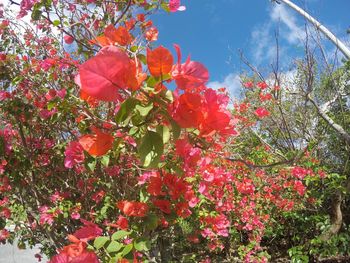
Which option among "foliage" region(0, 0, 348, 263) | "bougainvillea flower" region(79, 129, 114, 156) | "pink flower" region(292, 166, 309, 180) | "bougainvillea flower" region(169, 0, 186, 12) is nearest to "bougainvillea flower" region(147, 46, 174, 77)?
"foliage" region(0, 0, 348, 263)

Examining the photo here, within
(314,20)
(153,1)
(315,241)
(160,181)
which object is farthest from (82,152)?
(314,20)

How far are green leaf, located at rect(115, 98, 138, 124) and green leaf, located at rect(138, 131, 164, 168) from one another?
0.06 metres

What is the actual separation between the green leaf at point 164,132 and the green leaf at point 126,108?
0.24 ft

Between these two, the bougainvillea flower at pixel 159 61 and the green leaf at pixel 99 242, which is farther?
the green leaf at pixel 99 242

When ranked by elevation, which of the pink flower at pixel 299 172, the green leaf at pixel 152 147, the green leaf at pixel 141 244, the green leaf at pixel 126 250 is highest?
the pink flower at pixel 299 172

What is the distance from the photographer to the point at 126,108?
676 mm

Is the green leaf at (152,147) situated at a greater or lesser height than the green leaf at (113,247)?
greater

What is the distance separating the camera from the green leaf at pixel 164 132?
71cm

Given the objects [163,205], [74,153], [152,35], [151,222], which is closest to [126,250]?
[151,222]

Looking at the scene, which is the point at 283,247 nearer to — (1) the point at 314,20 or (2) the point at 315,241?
(2) the point at 315,241

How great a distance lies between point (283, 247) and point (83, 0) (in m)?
5.12

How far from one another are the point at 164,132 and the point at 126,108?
0.31 ft

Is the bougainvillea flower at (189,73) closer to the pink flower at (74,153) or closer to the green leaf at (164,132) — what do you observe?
the green leaf at (164,132)

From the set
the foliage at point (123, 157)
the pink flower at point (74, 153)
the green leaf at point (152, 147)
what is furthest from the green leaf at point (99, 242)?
the green leaf at point (152, 147)
